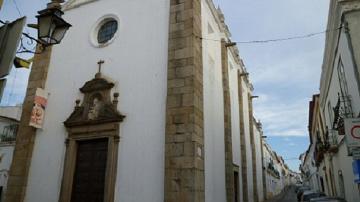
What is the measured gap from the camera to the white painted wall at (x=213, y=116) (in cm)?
899

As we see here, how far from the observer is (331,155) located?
47.1ft

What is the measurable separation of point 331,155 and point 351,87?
716 centimetres

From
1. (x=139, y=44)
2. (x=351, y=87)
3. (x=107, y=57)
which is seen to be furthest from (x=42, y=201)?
(x=351, y=87)

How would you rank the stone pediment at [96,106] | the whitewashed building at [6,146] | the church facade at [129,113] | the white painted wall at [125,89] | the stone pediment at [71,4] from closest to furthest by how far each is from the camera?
the church facade at [129,113]
the white painted wall at [125,89]
the stone pediment at [96,106]
the stone pediment at [71,4]
the whitewashed building at [6,146]

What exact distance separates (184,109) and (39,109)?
4.77 m

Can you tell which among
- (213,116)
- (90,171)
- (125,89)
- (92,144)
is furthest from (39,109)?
(213,116)

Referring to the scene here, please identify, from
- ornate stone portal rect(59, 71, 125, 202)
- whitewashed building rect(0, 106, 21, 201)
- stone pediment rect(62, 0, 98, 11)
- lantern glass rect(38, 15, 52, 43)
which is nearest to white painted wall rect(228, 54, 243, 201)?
ornate stone portal rect(59, 71, 125, 202)

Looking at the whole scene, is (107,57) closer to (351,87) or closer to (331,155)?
(351,87)

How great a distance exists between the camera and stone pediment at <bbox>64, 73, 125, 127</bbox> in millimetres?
8672

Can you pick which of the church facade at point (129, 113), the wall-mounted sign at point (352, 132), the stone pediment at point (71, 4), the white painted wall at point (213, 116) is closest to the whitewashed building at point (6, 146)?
the church facade at point (129, 113)

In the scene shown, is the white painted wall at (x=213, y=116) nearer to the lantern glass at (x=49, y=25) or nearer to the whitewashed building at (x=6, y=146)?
the lantern glass at (x=49, y=25)

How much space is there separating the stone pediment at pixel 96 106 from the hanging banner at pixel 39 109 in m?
0.98

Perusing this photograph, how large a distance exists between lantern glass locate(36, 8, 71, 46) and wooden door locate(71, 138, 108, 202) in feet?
15.2

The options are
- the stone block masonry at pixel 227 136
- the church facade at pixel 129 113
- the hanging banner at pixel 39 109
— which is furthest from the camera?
the stone block masonry at pixel 227 136
